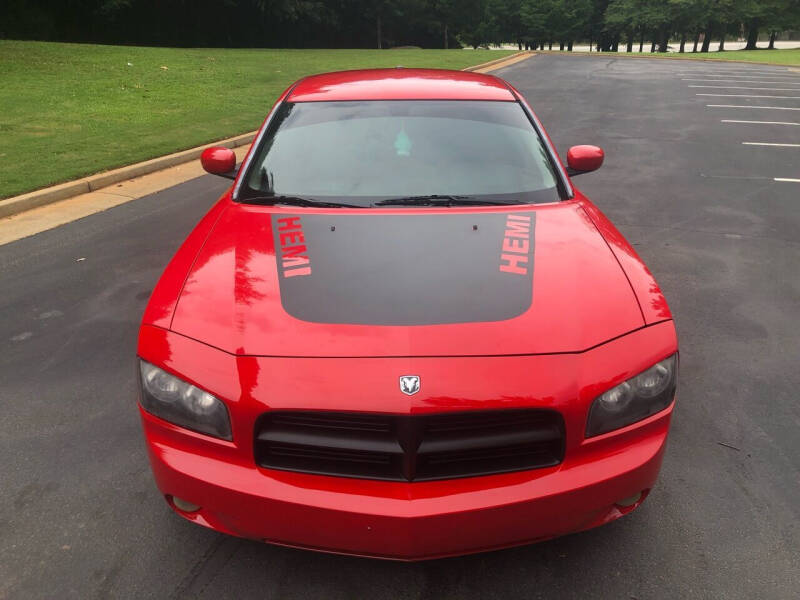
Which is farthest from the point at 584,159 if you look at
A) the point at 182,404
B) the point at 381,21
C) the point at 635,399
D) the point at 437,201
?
the point at 381,21

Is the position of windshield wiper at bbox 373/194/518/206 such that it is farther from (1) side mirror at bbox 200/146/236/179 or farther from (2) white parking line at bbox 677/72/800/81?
(2) white parking line at bbox 677/72/800/81

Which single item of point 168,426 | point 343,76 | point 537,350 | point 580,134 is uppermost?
point 343,76

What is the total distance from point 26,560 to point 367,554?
1.34 m

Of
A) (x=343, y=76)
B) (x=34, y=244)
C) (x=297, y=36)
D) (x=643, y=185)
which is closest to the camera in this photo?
(x=343, y=76)

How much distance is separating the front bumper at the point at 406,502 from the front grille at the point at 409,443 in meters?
0.04

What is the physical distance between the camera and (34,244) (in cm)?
584

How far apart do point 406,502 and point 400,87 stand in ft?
8.68

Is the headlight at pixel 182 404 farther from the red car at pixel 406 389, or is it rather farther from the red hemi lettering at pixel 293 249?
the red hemi lettering at pixel 293 249

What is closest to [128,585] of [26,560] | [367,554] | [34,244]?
[26,560]

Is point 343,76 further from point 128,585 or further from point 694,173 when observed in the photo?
point 694,173

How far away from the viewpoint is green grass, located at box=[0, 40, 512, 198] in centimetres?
860

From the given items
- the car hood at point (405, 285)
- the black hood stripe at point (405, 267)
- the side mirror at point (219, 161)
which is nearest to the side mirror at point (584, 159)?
the car hood at point (405, 285)

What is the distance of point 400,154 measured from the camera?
3312 mm

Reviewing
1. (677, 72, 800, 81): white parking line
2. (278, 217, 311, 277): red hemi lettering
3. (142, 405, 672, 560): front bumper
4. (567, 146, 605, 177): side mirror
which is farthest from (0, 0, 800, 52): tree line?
(142, 405, 672, 560): front bumper
